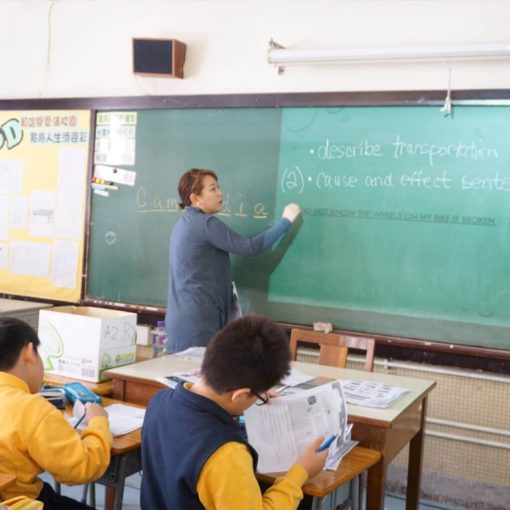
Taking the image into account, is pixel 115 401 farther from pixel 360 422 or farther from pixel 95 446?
pixel 360 422

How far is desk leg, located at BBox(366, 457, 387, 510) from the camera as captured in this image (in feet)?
6.88

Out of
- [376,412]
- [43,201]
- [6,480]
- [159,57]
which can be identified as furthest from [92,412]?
[43,201]

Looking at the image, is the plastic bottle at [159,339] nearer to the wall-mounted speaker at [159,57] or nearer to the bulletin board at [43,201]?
the bulletin board at [43,201]

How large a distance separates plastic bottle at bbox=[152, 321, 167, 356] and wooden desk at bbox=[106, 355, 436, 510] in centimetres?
98

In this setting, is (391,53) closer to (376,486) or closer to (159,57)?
(159,57)

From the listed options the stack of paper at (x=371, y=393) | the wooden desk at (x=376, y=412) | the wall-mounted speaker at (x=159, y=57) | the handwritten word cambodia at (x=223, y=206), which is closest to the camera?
the wooden desk at (x=376, y=412)

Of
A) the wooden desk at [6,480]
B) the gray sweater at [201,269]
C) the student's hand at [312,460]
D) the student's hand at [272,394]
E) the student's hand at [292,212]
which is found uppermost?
the student's hand at [292,212]

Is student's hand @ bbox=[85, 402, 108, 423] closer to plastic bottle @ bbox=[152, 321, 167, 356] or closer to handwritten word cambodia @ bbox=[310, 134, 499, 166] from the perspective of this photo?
plastic bottle @ bbox=[152, 321, 167, 356]

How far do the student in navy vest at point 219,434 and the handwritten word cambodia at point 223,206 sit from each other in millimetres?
2225

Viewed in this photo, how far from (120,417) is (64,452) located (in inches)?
20.8

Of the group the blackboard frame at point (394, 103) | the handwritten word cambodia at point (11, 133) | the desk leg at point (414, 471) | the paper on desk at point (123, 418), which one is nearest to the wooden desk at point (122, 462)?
the paper on desk at point (123, 418)

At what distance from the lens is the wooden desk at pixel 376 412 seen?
83.7 inches

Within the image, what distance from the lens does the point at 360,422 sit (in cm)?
215

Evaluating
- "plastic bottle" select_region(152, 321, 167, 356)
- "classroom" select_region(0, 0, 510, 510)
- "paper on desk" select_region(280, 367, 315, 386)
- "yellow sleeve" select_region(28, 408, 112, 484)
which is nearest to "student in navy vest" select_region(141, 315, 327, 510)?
"yellow sleeve" select_region(28, 408, 112, 484)
